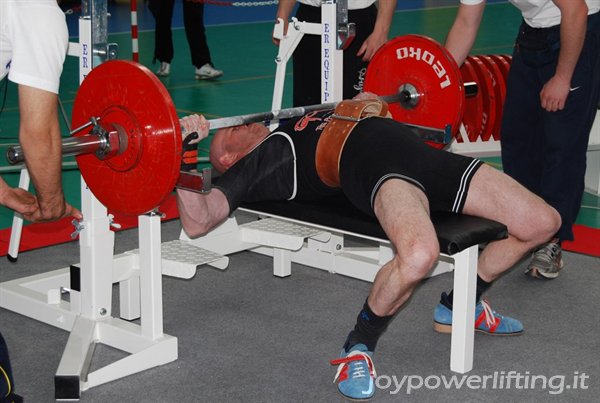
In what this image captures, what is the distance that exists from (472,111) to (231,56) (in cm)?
469

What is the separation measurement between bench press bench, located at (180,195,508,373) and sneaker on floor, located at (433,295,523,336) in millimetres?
204

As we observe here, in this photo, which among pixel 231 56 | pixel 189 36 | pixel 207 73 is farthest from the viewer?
pixel 231 56

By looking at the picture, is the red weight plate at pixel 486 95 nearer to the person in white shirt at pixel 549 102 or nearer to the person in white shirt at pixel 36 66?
the person in white shirt at pixel 549 102

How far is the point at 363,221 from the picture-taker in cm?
291

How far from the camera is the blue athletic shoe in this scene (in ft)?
8.82

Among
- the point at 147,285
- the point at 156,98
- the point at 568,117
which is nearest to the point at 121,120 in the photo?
the point at 156,98

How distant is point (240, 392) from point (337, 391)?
0.28 metres

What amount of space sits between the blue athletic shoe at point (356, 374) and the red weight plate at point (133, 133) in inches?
28.4

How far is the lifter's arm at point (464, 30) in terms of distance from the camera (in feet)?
12.3

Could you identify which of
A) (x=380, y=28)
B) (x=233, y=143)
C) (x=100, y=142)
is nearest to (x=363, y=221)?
(x=233, y=143)

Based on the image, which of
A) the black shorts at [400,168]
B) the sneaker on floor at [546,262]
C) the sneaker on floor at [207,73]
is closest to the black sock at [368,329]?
the black shorts at [400,168]

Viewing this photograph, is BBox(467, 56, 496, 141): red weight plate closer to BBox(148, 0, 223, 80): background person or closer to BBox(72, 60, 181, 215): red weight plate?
BBox(72, 60, 181, 215): red weight plate

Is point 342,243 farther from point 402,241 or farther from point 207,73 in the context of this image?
point 207,73

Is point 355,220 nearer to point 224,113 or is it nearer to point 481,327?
point 481,327
